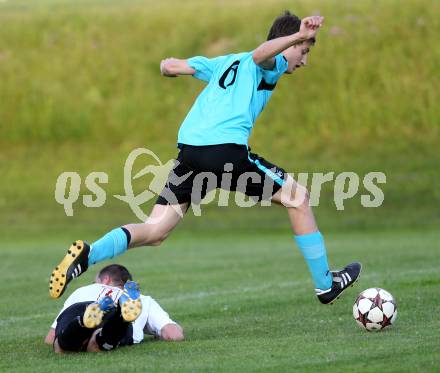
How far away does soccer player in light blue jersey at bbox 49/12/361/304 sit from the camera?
8.84m

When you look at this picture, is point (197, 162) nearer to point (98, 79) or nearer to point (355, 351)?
point (355, 351)

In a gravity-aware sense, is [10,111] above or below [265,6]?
below

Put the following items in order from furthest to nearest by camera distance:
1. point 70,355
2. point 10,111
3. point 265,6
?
1. point 265,6
2. point 10,111
3. point 70,355

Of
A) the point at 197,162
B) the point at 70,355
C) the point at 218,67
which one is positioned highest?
the point at 218,67

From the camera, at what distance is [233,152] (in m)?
8.86

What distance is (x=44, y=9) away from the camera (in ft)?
139

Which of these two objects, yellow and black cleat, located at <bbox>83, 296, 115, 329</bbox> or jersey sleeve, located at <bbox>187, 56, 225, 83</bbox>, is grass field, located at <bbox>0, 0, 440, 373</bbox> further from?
yellow and black cleat, located at <bbox>83, 296, 115, 329</bbox>

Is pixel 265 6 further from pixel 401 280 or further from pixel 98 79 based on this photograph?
pixel 401 280

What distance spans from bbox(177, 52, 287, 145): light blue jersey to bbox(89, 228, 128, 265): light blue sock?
106 cm

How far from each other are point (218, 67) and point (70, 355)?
9.65 ft

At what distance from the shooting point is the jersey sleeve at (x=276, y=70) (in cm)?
901

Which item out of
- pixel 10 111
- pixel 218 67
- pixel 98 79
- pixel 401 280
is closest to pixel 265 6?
pixel 98 79

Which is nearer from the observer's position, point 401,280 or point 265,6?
point 401,280

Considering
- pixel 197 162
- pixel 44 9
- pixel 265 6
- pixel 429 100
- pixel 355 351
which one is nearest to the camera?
pixel 355 351
